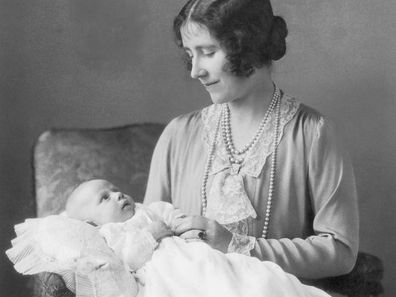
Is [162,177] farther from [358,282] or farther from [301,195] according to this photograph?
[358,282]

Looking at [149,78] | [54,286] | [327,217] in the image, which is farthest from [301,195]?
[149,78]

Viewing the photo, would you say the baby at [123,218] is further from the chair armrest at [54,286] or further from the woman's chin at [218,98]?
the woman's chin at [218,98]

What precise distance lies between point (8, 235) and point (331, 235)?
1.21 metres

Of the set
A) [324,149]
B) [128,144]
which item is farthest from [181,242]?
[128,144]

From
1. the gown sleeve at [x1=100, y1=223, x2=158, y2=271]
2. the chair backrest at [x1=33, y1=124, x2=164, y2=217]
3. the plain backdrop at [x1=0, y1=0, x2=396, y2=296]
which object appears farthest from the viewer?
the plain backdrop at [x1=0, y1=0, x2=396, y2=296]

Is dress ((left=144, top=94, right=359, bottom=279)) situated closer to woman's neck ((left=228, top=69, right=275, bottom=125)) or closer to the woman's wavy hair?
woman's neck ((left=228, top=69, right=275, bottom=125))

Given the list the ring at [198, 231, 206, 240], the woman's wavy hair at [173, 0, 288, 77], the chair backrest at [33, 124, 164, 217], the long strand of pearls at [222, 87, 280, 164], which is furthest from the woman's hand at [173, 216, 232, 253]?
the chair backrest at [33, 124, 164, 217]

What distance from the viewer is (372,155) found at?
2.32 metres

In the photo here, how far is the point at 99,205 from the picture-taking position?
5.47 feet

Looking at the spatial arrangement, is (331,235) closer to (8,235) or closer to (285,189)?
(285,189)

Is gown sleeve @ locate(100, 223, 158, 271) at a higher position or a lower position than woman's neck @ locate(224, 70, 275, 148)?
lower

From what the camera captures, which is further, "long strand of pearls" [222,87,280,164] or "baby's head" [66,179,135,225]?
"long strand of pearls" [222,87,280,164]

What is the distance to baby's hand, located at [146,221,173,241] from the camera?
159 centimetres

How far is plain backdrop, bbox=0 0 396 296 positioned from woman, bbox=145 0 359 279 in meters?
0.54
